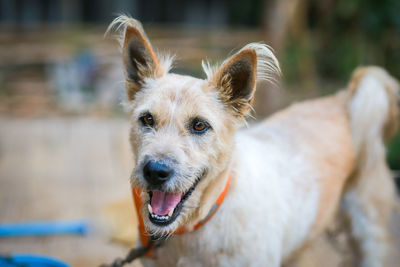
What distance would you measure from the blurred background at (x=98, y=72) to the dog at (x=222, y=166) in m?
0.48

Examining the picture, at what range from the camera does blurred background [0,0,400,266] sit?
428 cm

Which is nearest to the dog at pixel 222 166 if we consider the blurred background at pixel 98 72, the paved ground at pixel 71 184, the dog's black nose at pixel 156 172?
the dog's black nose at pixel 156 172

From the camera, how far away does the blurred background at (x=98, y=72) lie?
14.0ft

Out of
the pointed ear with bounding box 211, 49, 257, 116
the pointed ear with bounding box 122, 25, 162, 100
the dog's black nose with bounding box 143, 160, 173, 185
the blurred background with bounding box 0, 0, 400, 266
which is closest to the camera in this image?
the dog's black nose with bounding box 143, 160, 173, 185

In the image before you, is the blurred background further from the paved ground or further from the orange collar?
the orange collar

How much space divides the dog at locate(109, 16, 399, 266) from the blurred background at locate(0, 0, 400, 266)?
48 cm

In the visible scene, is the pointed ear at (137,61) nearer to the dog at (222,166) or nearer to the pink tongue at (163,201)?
the dog at (222,166)

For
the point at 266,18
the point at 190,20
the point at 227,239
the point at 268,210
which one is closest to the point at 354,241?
the point at 268,210

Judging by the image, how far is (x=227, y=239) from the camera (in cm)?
235

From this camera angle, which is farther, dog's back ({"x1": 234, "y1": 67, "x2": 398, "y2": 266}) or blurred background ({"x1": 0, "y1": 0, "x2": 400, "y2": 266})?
blurred background ({"x1": 0, "y1": 0, "x2": 400, "y2": 266})

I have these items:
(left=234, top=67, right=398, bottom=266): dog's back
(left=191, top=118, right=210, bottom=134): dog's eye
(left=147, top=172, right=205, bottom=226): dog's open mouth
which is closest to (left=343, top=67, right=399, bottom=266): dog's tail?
(left=234, top=67, right=398, bottom=266): dog's back

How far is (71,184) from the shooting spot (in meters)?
4.69

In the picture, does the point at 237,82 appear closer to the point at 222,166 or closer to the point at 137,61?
the point at 222,166

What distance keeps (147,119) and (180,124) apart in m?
0.20
